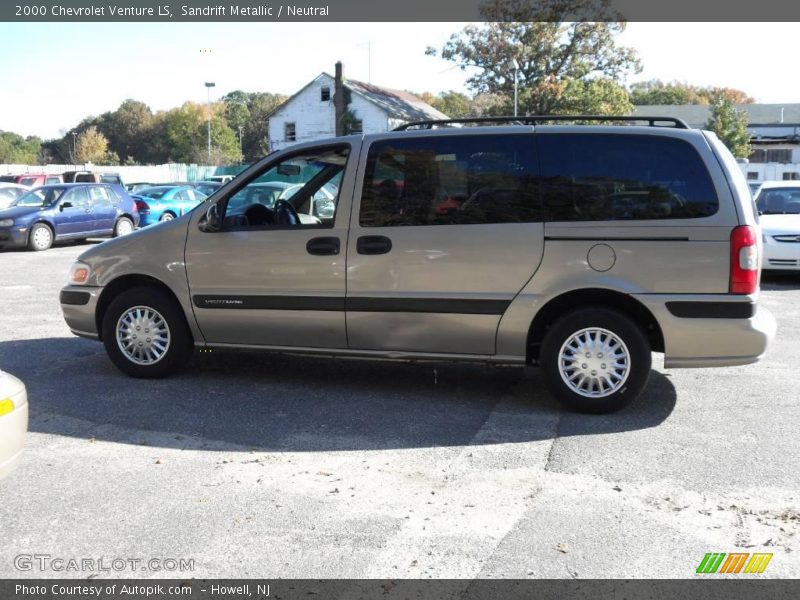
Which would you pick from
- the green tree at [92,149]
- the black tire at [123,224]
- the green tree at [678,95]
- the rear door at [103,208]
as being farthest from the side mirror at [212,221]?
the green tree at [678,95]

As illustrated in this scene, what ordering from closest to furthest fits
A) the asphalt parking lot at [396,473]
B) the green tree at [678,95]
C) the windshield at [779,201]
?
1. the asphalt parking lot at [396,473]
2. the windshield at [779,201]
3. the green tree at [678,95]

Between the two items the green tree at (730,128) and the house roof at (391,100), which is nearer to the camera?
the house roof at (391,100)

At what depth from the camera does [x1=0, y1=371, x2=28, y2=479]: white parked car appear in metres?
3.73

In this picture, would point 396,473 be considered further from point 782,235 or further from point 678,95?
point 678,95

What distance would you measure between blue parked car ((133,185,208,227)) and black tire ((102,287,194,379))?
16.5 m

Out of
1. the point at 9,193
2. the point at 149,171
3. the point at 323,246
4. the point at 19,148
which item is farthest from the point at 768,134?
the point at 19,148

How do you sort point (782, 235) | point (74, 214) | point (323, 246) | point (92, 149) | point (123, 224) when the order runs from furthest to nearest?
point (92, 149), point (123, 224), point (74, 214), point (782, 235), point (323, 246)

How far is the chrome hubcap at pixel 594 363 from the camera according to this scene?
555cm

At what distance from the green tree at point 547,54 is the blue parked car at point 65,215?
33.7 metres

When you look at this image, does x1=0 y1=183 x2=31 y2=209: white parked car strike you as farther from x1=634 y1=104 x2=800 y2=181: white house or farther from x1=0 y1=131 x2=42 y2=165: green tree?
x1=0 y1=131 x2=42 y2=165: green tree

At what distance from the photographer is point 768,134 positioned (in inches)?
2968

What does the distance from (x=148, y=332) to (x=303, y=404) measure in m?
1.54

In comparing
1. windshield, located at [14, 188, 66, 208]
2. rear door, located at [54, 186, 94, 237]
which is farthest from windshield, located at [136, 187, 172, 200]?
windshield, located at [14, 188, 66, 208]

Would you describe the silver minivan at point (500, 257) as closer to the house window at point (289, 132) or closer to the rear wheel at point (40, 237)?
the rear wheel at point (40, 237)
